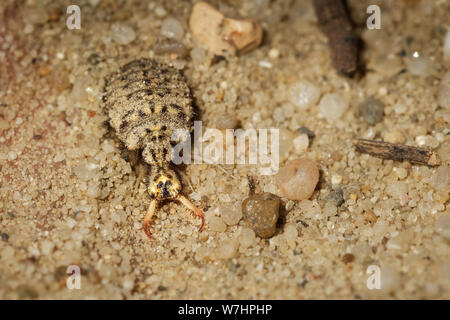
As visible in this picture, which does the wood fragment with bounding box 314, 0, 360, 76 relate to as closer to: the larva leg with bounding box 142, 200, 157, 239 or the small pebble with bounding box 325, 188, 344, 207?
the small pebble with bounding box 325, 188, 344, 207

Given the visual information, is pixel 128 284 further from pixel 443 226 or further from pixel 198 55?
pixel 443 226

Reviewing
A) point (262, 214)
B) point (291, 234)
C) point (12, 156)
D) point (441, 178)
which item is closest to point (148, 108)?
point (12, 156)

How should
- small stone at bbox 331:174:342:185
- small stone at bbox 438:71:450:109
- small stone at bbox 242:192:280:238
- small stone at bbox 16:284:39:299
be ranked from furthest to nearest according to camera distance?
small stone at bbox 438:71:450:109
small stone at bbox 331:174:342:185
small stone at bbox 242:192:280:238
small stone at bbox 16:284:39:299

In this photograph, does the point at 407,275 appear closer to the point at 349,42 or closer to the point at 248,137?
the point at 248,137

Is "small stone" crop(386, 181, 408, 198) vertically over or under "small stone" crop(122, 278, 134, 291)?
over

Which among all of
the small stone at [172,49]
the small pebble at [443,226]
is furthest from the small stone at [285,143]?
the small pebble at [443,226]

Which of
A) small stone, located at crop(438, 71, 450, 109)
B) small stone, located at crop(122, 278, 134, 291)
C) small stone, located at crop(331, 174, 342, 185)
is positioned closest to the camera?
small stone, located at crop(122, 278, 134, 291)

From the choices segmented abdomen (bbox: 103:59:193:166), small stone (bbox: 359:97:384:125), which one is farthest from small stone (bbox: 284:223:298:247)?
small stone (bbox: 359:97:384:125)
